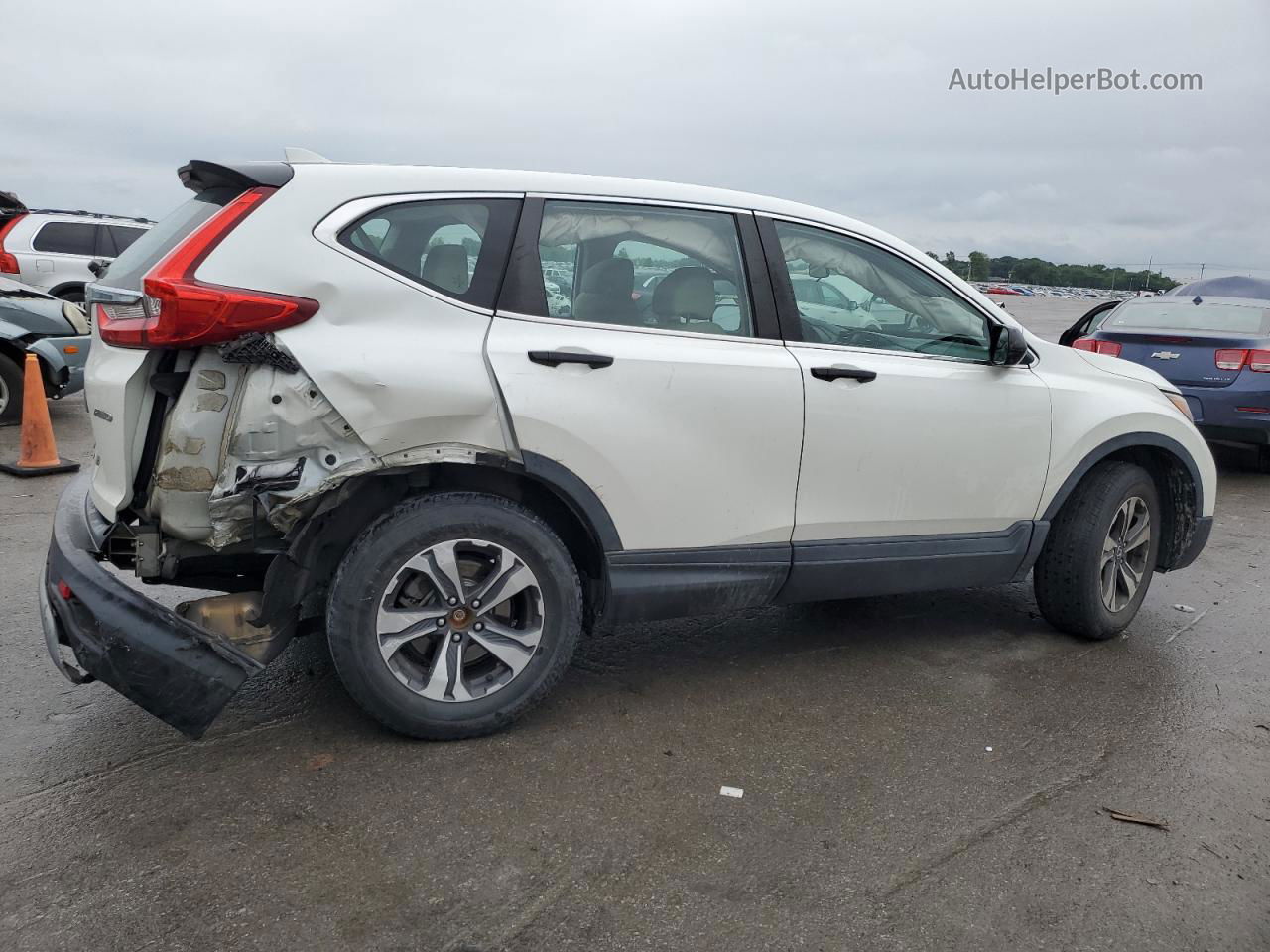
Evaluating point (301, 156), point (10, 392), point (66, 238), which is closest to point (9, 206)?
point (66, 238)

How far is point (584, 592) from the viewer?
3828 mm

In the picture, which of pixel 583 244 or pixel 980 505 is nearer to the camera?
pixel 583 244

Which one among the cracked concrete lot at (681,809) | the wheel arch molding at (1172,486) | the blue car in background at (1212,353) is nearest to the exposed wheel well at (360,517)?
the cracked concrete lot at (681,809)

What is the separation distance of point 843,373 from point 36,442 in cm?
624

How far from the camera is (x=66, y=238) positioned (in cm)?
1441

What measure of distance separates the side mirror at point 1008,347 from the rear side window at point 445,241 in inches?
79.6

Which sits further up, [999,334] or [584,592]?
[999,334]

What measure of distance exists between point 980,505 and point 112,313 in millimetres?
3258

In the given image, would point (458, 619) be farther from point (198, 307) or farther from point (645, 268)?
point (645, 268)

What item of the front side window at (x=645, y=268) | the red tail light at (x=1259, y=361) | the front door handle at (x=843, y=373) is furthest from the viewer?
the red tail light at (x=1259, y=361)

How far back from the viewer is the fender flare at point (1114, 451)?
176 inches

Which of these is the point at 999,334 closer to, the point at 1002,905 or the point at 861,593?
the point at 861,593

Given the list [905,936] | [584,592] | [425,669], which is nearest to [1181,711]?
[905,936]

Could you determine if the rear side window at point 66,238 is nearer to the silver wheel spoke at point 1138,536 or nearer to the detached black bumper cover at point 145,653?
the detached black bumper cover at point 145,653
